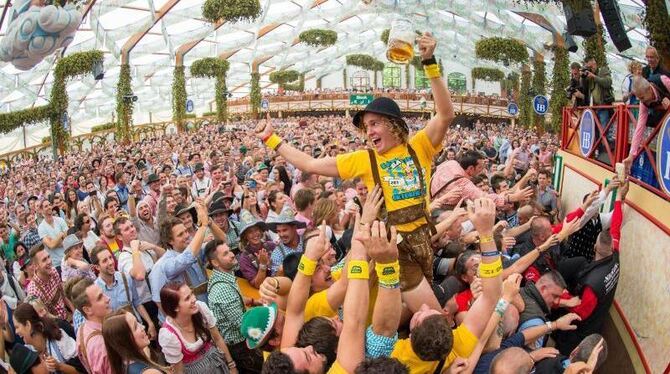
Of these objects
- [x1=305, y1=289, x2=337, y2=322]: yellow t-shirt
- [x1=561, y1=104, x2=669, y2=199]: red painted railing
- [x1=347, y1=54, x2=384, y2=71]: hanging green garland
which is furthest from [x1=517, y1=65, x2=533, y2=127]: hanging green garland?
[x1=305, y1=289, x2=337, y2=322]: yellow t-shirt

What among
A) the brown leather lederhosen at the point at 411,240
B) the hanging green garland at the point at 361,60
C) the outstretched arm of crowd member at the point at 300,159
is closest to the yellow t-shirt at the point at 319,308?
the brown leather lederhosen at the point at 411,240

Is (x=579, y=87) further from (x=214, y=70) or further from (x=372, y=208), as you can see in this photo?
(x=214, y=70)

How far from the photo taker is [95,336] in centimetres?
288

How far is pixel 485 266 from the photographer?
7.16 ft

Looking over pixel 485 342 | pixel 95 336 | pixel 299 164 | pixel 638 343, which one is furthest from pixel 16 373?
pixel 638 343

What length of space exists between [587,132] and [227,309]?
15.0ft

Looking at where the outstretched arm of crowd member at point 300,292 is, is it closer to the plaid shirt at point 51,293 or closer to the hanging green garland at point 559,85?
the plaid shirt at point 51,293

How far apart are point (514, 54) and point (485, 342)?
1849cm

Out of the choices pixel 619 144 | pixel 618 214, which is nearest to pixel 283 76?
pixel 619 144

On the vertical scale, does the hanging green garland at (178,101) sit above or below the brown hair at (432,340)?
above

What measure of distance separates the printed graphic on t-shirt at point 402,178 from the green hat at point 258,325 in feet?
2.67

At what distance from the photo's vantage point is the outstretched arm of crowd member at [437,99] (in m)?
2.52

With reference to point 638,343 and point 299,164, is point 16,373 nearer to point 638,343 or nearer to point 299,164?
point 299,164

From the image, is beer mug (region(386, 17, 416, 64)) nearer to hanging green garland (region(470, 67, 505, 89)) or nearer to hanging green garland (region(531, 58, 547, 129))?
hanging green garland (region(531, 58, 547, 129))
